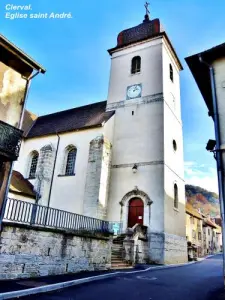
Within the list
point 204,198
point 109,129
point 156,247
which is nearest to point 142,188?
point 156,247

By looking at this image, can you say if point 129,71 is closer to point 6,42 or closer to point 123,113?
point 123,113

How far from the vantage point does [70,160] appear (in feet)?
67.4

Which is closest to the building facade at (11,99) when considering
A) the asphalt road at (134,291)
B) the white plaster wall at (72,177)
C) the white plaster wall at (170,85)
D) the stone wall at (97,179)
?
the asphalt road at (134,291)

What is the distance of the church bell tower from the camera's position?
1709 centimetres

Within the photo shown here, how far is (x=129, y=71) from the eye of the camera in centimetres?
2289

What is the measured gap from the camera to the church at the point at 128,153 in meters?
17.4

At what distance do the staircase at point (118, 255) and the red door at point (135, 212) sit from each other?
8.05 feet

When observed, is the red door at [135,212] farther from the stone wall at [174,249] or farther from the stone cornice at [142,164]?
the stone cornice at [142,164]

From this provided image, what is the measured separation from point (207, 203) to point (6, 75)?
71.5 metres

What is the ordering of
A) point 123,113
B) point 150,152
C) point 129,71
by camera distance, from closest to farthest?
point 150,152, point 123,113, point 129,71

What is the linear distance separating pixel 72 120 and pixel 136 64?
7.54 m

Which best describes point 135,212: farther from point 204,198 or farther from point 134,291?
point 204,198

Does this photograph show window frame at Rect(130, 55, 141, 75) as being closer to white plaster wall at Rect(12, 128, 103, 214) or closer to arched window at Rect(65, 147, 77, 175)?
white plaster wall at Rect(12, 128, 103, 214)

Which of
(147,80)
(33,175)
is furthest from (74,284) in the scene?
(147,80)
